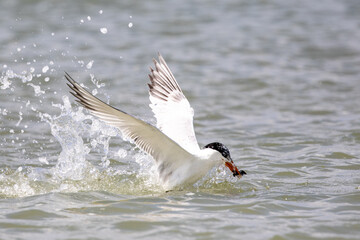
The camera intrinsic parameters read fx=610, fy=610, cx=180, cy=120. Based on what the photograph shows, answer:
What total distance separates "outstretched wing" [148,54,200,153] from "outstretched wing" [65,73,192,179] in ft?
1.04

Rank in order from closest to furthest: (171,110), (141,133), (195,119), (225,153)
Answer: (141,133) → (225,153) → (171,110) → (195,119)

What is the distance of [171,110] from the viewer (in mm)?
6617

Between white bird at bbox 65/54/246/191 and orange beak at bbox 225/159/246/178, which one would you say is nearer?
white bird at bbox 65/54/246/191

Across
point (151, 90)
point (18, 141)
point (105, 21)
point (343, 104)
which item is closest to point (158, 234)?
point (151, 90)

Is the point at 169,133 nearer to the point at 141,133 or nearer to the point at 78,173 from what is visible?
the point at 141,133

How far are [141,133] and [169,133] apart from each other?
74 centimetres

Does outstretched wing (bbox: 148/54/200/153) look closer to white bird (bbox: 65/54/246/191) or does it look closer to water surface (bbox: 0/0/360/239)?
white bird (bbox: 65/54/246/191)

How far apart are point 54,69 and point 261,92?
3837mm

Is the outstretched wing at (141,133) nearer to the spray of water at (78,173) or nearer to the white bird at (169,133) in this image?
the white bird at (169,133)

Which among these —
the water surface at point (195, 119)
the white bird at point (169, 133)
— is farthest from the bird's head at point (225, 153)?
the water surface at point (195, 119)

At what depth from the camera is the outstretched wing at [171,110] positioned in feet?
20.7

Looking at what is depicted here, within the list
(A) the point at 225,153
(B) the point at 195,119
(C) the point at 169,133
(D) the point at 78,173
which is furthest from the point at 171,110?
(B) the point at 195,119

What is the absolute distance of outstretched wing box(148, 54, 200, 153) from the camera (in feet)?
20.7

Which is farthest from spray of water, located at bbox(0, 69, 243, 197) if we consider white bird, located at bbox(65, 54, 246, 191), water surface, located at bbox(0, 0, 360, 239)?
white bird, located at bbox(65, 54, 246, 191)
